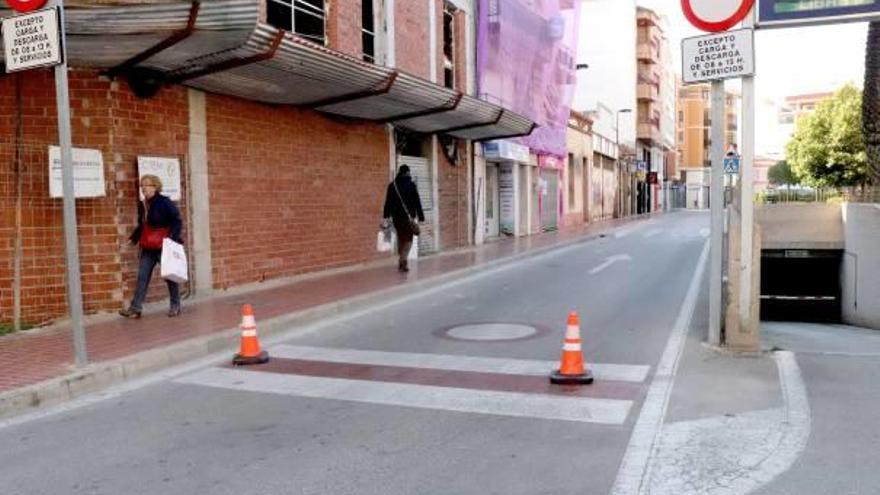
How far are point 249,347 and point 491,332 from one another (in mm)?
2868

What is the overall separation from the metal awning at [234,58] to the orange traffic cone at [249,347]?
3.10m

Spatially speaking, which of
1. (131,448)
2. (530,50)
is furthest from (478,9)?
(131,448)

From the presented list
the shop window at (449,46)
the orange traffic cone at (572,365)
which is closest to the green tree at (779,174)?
the shop window at (449,46)

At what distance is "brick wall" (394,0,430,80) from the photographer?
57.1 ft

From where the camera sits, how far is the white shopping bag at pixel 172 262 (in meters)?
9.31

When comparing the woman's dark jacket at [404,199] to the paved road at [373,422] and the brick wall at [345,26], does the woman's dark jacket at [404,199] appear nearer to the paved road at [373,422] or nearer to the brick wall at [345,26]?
the brick wall at [345,26]

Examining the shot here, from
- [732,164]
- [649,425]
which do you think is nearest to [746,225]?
[649,425]

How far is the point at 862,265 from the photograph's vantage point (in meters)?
11.9

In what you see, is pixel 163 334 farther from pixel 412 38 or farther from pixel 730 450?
pixel 412 38

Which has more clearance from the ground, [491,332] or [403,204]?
[403,204]

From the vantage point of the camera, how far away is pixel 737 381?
6.57 meters

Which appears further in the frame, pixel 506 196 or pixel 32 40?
pixel 506 196

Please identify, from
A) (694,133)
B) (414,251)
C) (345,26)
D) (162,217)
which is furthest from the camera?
(694,133)

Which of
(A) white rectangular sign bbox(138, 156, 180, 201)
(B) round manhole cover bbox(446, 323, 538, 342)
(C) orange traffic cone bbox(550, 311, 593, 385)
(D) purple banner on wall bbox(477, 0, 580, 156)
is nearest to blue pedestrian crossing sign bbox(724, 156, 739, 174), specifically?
(D) purple banner on wall bbox(477, 0, 580, 156)
